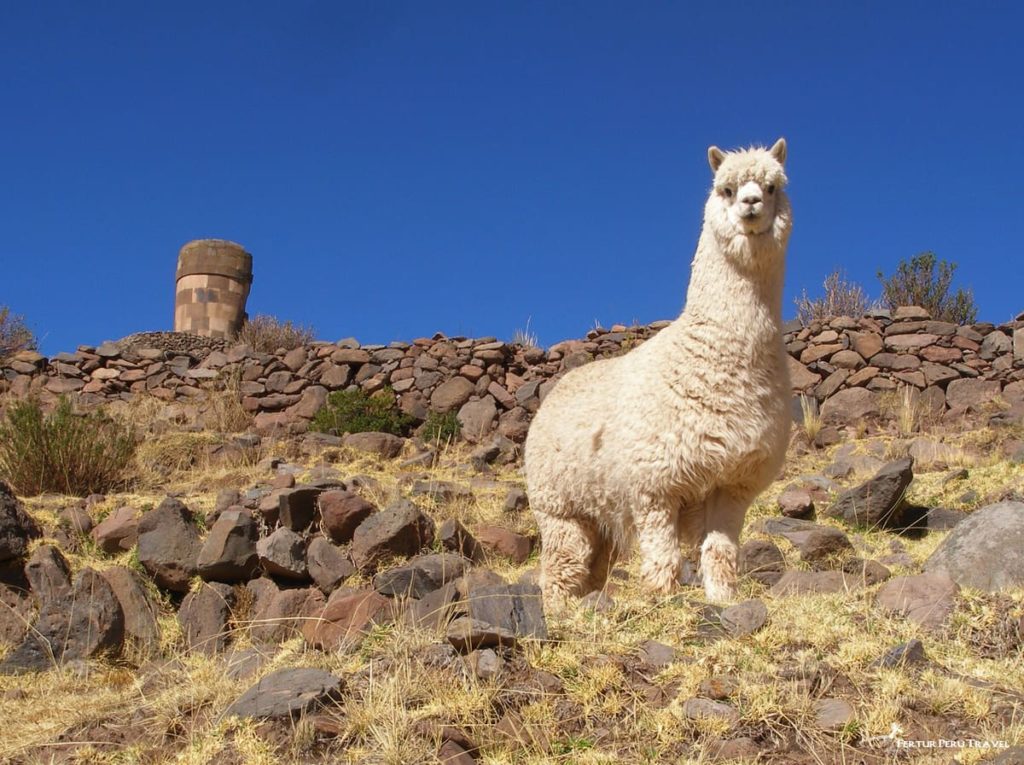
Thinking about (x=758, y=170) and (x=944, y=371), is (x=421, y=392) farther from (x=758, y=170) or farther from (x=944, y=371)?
(x=758, y=170)

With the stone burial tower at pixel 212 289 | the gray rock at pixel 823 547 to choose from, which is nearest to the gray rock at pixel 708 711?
the gray rock at pixel 823 547

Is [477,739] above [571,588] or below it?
below

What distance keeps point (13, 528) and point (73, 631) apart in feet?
5.50

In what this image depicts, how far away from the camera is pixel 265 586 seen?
805 cm

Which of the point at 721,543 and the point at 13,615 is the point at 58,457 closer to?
the point at 13,615

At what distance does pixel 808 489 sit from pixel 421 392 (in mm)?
Result: 7219

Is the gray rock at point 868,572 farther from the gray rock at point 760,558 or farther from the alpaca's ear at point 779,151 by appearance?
the alpaca's ear at point 779,151

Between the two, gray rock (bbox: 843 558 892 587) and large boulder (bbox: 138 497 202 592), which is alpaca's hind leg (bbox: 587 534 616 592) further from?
large boulder (bbox: 138 497 202 592)

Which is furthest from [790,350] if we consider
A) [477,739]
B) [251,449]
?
[477,739]

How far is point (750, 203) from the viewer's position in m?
5.29

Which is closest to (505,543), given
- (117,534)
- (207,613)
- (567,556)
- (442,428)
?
(207,613)

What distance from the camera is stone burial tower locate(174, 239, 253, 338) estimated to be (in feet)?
71.7

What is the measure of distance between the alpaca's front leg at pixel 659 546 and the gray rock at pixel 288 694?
67.2 inches

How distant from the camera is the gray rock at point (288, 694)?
14.4 feet
